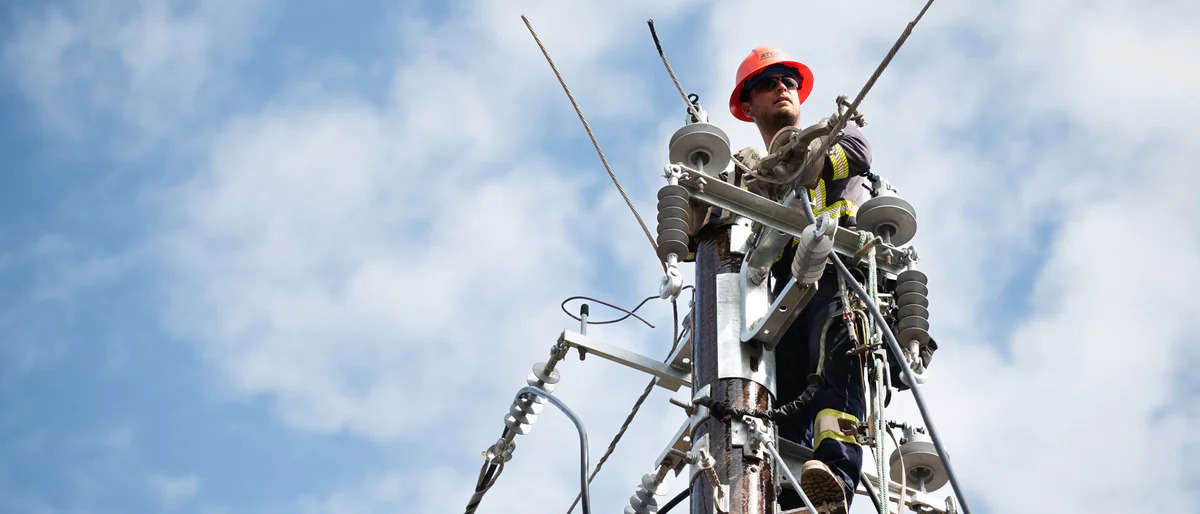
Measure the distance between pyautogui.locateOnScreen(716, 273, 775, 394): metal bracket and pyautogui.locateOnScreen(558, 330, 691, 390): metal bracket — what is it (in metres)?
0.56

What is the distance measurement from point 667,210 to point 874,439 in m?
1.65

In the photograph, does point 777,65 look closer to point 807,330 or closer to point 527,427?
point 807,330

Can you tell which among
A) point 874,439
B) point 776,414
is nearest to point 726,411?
point 776,414

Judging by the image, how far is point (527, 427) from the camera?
723 centimetres

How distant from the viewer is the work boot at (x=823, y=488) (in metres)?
5.96

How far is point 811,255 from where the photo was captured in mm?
6117

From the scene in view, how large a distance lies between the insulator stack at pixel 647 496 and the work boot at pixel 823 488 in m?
0.83

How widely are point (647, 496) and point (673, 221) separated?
1397mm

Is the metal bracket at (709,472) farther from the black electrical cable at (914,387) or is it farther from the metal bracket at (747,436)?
the black electrical cable at (914,387)

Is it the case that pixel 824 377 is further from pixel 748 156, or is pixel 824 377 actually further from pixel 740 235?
pixel 748 156

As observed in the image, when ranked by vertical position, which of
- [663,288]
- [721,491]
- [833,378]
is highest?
[663,288]

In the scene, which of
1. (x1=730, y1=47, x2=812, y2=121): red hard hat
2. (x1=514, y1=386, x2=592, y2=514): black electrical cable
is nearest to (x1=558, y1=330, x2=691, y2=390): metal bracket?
(x1=514, y1=386, x2=592, y2=514): black electrical cable

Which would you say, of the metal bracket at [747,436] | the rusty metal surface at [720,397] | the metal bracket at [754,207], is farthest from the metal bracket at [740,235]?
the metal bracket at [747,436]

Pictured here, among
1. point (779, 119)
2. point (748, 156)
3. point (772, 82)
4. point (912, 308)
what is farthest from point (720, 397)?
point (772, 82)
